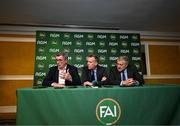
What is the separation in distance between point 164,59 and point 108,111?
3329 mm

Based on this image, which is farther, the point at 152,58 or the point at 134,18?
the point at 152,58

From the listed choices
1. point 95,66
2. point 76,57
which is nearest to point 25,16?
point 76,57

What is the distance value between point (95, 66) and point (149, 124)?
1.32m

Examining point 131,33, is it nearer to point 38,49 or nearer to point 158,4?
point 158,4

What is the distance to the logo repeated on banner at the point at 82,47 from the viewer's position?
4.04 meters

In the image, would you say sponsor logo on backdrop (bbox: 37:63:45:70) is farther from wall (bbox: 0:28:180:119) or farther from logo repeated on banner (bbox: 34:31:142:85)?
wall (bbox: 0:28:180:119)

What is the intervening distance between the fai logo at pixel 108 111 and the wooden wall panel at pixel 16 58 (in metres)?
2.66

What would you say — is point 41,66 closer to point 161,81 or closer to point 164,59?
point 161,81

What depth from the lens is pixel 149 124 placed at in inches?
88.0

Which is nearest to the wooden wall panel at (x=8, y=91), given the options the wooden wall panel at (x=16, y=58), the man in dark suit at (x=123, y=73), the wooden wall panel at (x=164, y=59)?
the wooden wall panel at (x=16, y=58)

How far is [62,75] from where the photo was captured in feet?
9.75

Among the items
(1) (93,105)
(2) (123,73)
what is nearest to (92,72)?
(2) (123,73)

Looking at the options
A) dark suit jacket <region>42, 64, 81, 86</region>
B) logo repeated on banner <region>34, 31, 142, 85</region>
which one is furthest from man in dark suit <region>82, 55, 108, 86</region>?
logo repeated on banner <region>34, 31, 142, 85</region>

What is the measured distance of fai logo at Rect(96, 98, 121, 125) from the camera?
85.4 inches
